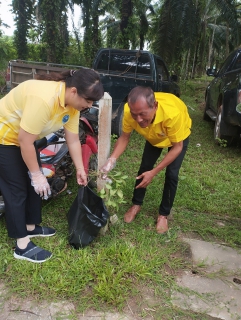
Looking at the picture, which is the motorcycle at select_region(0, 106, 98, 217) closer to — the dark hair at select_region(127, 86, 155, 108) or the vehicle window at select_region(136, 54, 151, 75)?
the dark hair at select_region(127, 86, 155, 108)

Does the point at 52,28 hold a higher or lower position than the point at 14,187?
higher

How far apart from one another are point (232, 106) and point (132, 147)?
1822 millimetres

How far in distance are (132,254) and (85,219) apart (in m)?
0.48

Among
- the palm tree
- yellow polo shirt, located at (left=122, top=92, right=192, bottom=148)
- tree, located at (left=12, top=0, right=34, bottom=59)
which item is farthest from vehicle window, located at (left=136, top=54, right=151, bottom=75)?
tree, located at (left=12, top=0, right=34, bottom=59)

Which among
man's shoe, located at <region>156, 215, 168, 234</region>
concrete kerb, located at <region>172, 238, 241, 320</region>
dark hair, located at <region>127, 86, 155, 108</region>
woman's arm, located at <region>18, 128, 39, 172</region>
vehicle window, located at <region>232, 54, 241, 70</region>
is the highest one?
vehicle window, located at <region>232, 54, 241, 70</region>

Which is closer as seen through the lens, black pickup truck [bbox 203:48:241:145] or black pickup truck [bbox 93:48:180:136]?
black pickup truck [bbox 203:48:241:145]

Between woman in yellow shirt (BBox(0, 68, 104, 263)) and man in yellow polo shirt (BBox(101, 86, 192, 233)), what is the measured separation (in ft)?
1.01

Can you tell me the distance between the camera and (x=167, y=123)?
2.24 m

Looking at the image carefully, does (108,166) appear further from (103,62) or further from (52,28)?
(52,28)

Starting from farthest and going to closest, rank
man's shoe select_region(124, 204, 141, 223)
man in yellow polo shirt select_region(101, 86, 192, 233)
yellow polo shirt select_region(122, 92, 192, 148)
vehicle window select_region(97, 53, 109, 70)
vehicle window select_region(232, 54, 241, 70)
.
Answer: vehicle window select_region(97, 53, 109, 70) → vehicle window select_region(232, 54, 241, 70) → man's shoe select_region(124, 204, 141, 223) → yellow polo shirt select_region(122, 92, 192, 148) → man in yellow polo shirt select_region(101, 86, 192, 233)

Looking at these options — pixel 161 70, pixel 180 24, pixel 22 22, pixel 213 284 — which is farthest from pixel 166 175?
pixel 22 22

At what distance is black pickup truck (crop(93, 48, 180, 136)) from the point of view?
18.2 ft

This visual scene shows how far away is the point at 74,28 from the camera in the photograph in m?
19.2

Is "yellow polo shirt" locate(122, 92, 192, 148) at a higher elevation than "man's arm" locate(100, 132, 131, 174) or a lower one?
higher
